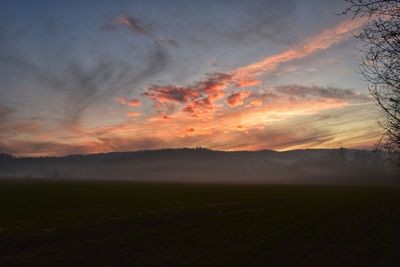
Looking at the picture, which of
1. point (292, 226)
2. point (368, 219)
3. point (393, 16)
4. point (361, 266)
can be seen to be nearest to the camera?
point (393, 16)

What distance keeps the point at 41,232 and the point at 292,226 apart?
21.9 metres

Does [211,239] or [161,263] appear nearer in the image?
[161,263]

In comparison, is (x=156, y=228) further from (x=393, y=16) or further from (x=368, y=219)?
(x=393, y=16)

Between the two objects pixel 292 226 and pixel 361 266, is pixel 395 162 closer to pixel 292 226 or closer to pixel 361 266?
pixel 361 266

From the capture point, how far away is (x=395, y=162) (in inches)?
696

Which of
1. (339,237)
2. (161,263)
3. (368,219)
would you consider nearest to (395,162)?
(339,237)

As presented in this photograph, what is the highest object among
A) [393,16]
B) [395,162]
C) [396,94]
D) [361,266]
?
[393,16]

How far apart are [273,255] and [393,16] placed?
43.5 feet

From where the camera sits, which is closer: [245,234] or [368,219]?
[245,234]

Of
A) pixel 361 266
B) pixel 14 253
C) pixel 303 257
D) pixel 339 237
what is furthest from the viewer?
pixel 339 237

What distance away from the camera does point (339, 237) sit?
2644cm

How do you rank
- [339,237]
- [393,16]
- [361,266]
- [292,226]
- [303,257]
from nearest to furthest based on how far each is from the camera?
[393,16], [361,266], [303,257], [339,237], [292,226]

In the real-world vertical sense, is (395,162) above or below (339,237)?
above

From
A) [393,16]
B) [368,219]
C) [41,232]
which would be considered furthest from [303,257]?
[41,232]
